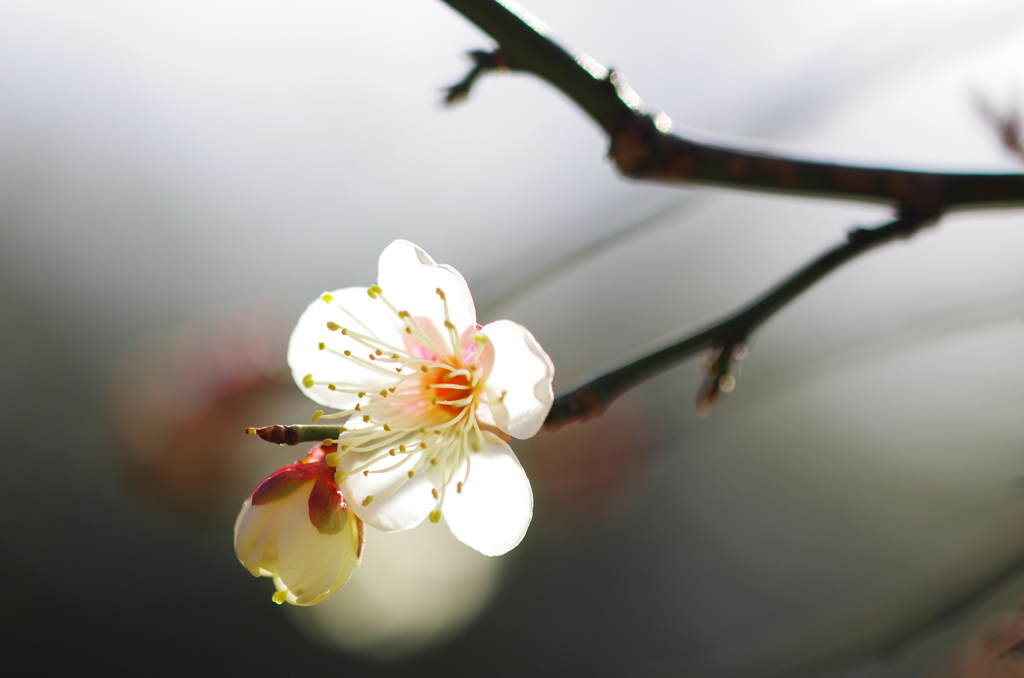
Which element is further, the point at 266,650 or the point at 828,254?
the point at 266,650

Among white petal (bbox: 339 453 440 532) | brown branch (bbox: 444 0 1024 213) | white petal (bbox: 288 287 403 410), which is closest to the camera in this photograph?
brown branch (bbox: 444 0 1024 213)

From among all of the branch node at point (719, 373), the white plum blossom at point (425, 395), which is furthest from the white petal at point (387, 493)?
the branch node at point (719, 373)

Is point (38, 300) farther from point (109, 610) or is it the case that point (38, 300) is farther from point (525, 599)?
point (525, 599)

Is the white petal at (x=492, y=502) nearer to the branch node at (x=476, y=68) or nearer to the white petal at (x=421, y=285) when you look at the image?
the white petal at (x=421, y=285)

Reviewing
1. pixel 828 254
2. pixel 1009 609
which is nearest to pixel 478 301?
pixel 828 254

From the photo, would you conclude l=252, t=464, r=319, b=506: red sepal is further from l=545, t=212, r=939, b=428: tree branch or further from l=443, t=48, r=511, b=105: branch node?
l=443, t=48, r=511, b=105: branch node

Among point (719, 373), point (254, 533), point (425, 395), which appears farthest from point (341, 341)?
point (719, 373)

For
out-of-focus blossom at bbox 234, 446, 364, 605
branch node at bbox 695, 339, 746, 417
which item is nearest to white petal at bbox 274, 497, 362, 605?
out-of-focus blossom at bbox 234, 446, 364, 605

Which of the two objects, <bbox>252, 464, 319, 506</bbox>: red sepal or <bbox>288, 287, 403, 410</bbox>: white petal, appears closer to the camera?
<bbox>252, 464, 319, 506</bbox>: red sepal
